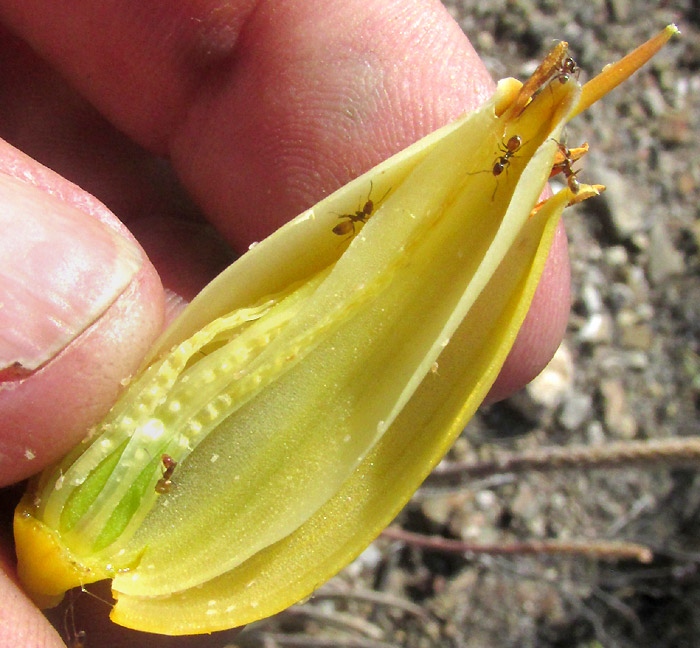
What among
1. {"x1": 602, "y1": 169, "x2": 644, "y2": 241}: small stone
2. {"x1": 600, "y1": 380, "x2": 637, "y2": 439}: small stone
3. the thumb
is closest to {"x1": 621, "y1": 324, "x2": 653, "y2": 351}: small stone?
{"x1": 600, "y1": 380, "x2": 637, "y2": 439}: small stone

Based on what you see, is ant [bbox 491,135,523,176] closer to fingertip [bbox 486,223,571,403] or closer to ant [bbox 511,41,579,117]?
ant [bbox 511,41,579,117]

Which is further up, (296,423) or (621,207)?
(296,423)

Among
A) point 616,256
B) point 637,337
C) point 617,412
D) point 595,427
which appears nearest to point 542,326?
point 595,427

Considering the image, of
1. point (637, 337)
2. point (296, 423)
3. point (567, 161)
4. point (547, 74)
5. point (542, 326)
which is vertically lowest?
point (637, 337)

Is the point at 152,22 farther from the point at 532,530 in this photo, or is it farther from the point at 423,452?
the point at 532,530

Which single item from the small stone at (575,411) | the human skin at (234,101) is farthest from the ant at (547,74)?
the small stone at (575,411)

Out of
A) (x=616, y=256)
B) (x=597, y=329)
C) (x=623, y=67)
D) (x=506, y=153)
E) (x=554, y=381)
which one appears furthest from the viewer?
(x=616, y=256)

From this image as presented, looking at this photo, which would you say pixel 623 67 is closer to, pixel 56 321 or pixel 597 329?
pixel 56 321
